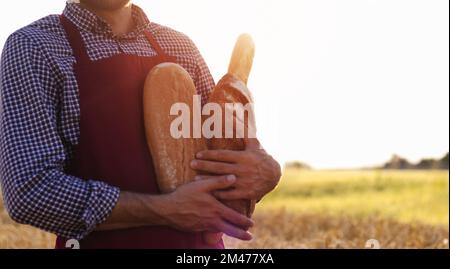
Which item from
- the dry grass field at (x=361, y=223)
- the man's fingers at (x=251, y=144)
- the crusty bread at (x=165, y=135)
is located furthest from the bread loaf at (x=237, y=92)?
the dry grass field at (x=361, y=223)

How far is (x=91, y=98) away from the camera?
2438 millimetres

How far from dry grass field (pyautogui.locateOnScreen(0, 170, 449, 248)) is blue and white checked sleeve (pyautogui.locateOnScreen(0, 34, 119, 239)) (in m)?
2.86

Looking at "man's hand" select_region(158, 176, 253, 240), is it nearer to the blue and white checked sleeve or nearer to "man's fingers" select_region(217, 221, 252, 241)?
"man's fingers" select_region(217, 221, 252, 241)

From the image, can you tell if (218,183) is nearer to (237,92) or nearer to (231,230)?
(231,230)

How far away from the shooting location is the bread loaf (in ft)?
8.19

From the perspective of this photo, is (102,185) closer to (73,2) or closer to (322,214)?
(73,2)

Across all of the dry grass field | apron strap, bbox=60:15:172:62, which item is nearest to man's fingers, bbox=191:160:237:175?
apron strap, bbox=60:15:172:62

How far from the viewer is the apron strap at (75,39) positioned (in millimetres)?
2494

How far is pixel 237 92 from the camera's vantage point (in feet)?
8.26

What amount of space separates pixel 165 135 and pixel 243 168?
0.27m

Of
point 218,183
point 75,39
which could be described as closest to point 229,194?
point 218,183

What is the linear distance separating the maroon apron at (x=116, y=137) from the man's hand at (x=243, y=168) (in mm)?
194

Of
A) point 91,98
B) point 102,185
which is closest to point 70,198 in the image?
point 102,185

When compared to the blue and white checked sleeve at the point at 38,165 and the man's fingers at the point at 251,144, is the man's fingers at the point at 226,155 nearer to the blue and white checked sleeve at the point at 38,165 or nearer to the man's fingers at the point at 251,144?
the man's fingers at the point at 251,144
